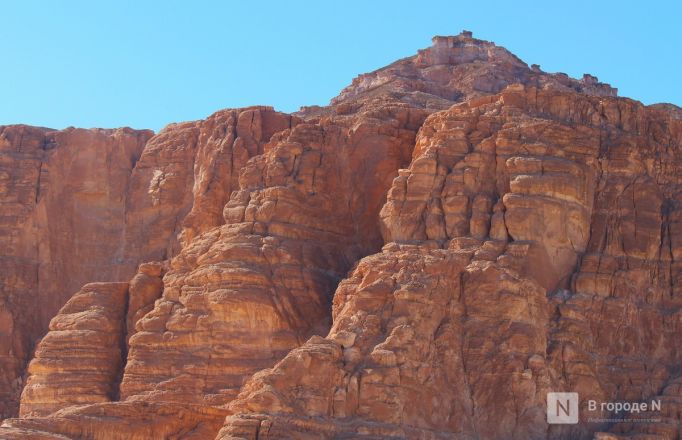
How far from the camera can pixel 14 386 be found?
81000 mm

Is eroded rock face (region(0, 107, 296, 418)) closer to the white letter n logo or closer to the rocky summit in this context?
the rocky summit

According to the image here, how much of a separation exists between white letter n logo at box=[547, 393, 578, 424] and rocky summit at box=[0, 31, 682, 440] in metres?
0.32

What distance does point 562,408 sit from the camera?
63781 mm

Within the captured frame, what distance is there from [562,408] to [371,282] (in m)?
8.00

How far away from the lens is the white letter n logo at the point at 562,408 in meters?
63.3

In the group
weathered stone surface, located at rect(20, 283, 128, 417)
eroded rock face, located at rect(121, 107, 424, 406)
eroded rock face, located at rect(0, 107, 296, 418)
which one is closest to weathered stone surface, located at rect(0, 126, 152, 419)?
eroded rock face, located at rect(0, 107, 296, 418)

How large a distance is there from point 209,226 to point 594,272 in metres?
17.7

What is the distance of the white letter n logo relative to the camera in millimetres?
63344

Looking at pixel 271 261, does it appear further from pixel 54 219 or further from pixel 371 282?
pixel 54 219

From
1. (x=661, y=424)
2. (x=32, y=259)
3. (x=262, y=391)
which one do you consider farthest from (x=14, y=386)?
(x=661, y=424)

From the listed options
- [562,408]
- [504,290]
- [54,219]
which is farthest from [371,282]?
[54,219]

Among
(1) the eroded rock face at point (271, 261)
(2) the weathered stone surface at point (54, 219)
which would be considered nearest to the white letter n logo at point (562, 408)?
(1) the eroded rock face at point (271, 261)

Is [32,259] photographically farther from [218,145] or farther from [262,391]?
[262,391]

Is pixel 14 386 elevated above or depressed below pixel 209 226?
below
